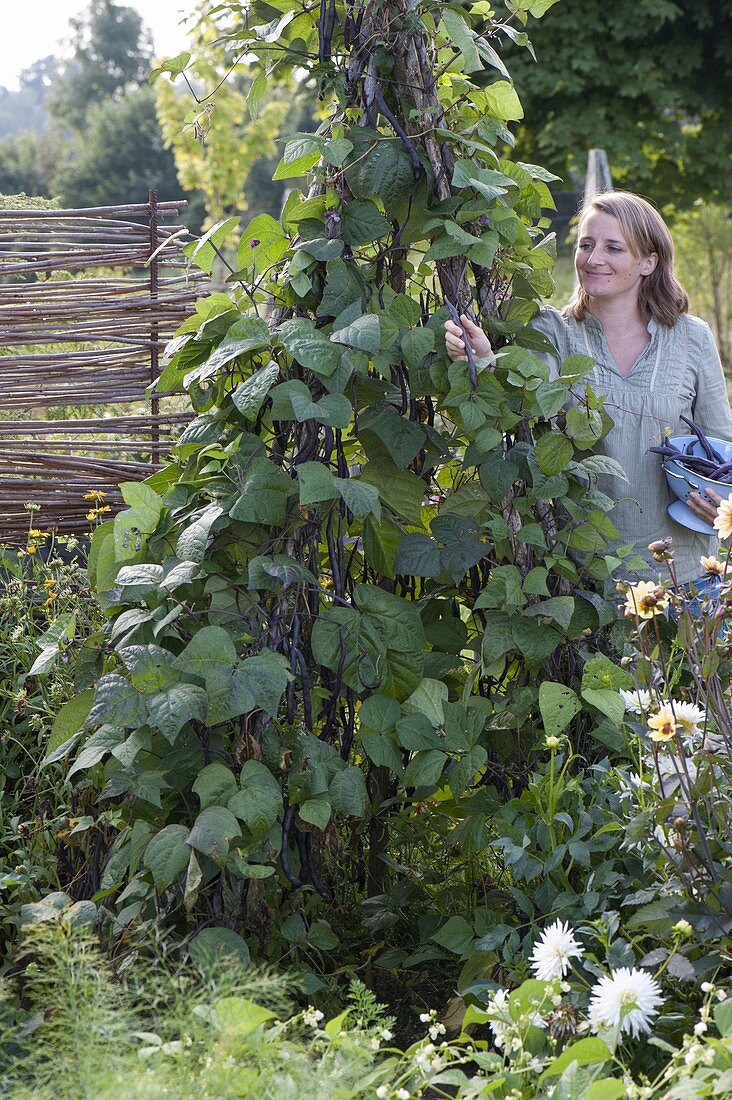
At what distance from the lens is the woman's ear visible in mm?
2711

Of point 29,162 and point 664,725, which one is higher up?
point 29,162

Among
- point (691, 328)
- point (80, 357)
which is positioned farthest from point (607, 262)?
point (80, 357)

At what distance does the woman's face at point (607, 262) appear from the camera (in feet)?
8.73

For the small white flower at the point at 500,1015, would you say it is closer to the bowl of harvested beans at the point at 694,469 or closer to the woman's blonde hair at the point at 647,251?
the bowl of harvested beans at the point at 694,469

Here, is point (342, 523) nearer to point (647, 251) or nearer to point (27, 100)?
point (647, 251)

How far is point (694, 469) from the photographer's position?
2.49 meters

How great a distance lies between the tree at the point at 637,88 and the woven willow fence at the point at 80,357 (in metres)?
8.86

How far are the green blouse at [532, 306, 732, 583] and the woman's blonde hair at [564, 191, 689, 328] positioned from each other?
0.04 meters

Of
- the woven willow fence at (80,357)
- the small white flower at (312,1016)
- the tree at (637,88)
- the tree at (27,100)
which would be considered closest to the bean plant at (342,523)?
the small white flower at (312,1016)

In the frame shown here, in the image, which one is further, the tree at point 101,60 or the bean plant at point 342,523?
the tree at point 101,60

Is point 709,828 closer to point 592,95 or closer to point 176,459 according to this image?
point 176,459

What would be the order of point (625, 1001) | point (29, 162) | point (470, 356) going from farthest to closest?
1. point (29, 162)
2. point (470, 356)
3. point (625, 1001)

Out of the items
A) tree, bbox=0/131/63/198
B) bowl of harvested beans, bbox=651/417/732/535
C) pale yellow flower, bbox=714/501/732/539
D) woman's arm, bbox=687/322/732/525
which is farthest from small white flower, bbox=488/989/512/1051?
tree, bbox=0/131/63/198

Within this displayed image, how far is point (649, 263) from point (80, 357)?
1.68 m
